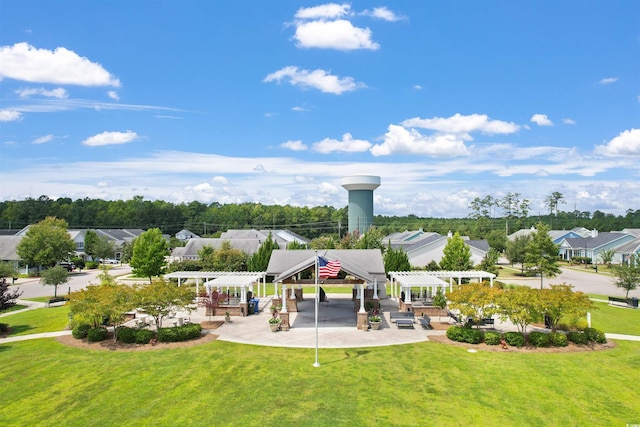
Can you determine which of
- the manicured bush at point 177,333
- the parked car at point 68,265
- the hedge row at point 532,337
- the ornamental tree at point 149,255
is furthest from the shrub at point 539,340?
the parked car at point 68,265

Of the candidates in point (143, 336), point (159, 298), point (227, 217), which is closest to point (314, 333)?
point (159, 298)

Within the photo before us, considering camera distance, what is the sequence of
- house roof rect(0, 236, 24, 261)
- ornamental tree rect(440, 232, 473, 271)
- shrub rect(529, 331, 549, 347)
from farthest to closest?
house roof rect(0, 236, 24, 261) < ornamental tree rect(440, 232, 473, 271) < shrub rect(529, 331, 549, 347)

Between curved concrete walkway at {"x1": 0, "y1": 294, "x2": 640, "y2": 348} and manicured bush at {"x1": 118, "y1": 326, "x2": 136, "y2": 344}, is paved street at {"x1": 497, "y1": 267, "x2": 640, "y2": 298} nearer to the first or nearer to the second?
curved concrete walkway at {"x1": 0, "y1": 294, "x2": 640, "y2": 348}

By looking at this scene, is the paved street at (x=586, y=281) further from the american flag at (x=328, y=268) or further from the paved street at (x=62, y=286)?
the paved street at (x=62, y=286)

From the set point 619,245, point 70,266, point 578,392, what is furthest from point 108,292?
point 619,245

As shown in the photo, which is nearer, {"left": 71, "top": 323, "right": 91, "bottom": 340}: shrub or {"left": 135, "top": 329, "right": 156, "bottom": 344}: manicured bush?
{"left": 135, "top": 329, "right": 156, "bottom": 344}: manicured bush

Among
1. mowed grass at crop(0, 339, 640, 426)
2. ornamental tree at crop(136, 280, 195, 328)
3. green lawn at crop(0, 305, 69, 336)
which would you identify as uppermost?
ornamental tree at crop(136, 280, 195, 328)

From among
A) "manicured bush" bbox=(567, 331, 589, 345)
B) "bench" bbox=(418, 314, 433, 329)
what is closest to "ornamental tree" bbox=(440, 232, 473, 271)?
"bench" bbox=(418, 314, 433, 329)

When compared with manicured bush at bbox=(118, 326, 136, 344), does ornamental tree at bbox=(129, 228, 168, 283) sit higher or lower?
higher

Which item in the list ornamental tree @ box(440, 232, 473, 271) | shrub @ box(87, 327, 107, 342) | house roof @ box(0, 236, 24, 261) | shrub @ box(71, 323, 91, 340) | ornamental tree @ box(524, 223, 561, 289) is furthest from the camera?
house roof @ box(0, 236, 24, 261)
